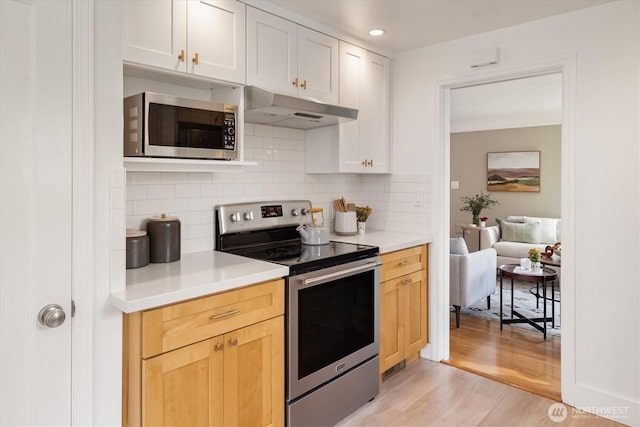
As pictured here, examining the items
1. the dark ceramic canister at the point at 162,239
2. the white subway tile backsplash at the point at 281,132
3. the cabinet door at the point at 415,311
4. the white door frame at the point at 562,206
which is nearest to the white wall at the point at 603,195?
the white door frame at the point at 562,206

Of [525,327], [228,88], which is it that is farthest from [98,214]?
[525,327]

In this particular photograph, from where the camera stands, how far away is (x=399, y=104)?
3.42 m

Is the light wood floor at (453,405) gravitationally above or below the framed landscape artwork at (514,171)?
below

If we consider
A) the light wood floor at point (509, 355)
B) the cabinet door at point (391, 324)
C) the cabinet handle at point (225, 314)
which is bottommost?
the light wood floor at point (509, 355)

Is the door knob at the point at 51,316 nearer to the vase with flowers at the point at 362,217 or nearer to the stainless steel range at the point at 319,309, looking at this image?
the stainless steel range at the point at 319,309

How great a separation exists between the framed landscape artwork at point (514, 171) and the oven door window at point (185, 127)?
6272mm

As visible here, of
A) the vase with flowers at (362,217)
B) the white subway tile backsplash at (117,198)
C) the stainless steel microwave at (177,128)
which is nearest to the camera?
the white subway tile backsplash at (117,198)

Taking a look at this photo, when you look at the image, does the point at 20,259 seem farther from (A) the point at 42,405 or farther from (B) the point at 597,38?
(B) the point at 597,38

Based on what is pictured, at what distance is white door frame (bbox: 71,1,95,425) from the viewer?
1543mm

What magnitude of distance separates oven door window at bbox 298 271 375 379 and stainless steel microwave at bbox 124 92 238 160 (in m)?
0.85

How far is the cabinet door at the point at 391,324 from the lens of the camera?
2816mm

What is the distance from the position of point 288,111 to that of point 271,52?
35 centimetres

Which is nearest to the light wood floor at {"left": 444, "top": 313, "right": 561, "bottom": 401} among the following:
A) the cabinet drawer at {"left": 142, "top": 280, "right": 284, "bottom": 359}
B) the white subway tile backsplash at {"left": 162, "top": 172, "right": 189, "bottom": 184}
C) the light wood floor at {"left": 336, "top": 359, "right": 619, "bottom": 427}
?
the light wood floor at {"left": 336, "top": 359, "right": 619, "bottom": 427}

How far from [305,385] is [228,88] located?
64.0 inches
